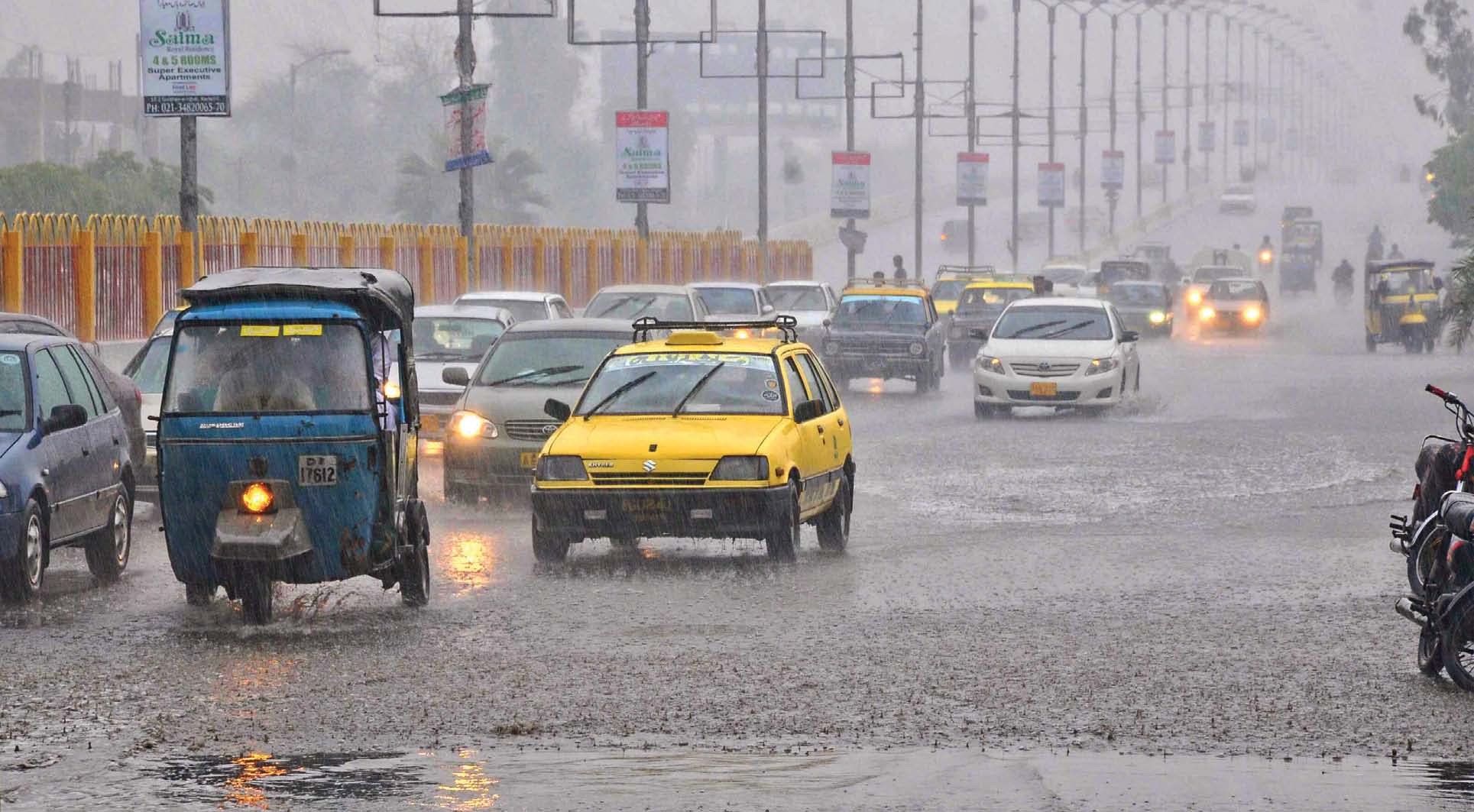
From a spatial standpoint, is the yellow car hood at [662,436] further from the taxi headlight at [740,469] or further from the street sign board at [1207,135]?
the street sign board at [1207,135]

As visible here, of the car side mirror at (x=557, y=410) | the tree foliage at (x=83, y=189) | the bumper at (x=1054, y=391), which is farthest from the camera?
the tree foliage at (x=83, y=189)

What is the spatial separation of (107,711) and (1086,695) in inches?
153

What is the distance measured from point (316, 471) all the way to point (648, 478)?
2833mm

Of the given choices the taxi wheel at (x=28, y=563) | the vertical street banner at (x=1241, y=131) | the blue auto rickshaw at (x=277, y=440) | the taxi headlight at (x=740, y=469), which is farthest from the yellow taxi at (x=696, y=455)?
the vertical street banner at (x=1241, y=131)

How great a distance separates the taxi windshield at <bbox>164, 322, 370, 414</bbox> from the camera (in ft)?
40.8

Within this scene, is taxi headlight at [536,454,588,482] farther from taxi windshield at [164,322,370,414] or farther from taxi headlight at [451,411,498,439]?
taxi headlight at [451,411,498,439]

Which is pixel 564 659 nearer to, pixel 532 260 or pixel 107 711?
pixel 107 711

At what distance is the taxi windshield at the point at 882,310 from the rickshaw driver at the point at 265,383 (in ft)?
81.4

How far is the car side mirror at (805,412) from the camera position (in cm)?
1549

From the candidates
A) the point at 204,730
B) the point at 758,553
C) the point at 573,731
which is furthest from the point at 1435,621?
the point at 758,553

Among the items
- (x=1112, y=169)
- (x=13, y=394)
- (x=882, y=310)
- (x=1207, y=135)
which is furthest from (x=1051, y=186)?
(x=13, y=394)

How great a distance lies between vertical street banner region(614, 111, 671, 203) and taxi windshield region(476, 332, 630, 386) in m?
30.6

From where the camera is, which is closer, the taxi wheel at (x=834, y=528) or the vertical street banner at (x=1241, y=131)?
the taxi wheel at (x=834, y=528)

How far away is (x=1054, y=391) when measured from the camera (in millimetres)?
30453
